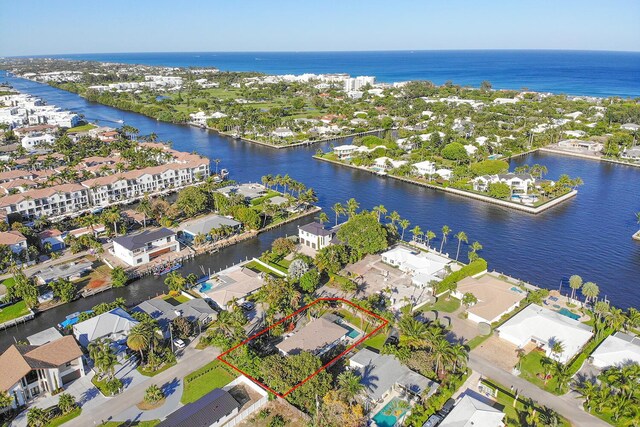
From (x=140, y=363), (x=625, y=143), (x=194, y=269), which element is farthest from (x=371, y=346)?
(x=625, y=143)

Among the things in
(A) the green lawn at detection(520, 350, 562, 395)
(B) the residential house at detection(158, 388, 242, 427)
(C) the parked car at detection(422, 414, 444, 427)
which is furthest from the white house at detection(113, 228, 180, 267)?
(A) the green lawn at detection(520, 350, 562, 395)

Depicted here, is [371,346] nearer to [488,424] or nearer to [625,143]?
[488,424]

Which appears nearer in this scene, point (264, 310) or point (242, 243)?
point (264, 310)

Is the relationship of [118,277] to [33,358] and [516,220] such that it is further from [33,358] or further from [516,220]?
[516,220]

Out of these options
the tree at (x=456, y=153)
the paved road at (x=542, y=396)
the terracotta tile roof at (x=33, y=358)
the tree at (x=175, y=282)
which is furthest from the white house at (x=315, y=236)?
the tree at (x=456, y=153)

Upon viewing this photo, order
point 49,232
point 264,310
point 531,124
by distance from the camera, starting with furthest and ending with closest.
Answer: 1. point 531,124
2. point 49,232
3. point 264,310

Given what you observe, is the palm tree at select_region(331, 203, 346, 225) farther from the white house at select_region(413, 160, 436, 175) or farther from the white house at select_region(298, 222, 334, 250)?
the white house at select_region(413, 160, 436, 175)

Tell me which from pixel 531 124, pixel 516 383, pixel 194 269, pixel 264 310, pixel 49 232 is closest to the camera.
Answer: pixel 516 383
